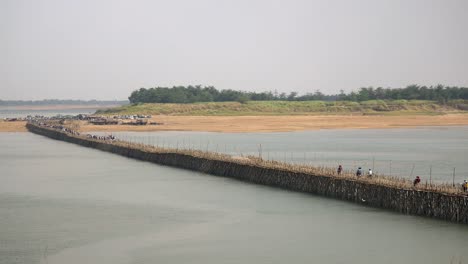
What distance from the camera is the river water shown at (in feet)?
89.0

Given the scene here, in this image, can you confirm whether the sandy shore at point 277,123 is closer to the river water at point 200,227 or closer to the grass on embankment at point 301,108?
the grass on embankment at point 301,108

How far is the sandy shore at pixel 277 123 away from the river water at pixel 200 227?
59.4 m

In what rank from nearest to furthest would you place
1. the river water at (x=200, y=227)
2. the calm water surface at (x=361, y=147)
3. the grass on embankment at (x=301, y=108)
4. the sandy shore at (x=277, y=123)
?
the river water at (x=200, y=227) < the calm water surface at (x=361, y=147) < the sandy shore at (x=277, y=123) < the grass on embankment at (x=301, y=108)

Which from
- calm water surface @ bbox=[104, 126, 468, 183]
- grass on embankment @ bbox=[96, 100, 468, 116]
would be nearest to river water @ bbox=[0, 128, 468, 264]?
calm water surface @ bbox=[104, 126, 468, 183]

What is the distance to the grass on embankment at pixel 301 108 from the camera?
149m

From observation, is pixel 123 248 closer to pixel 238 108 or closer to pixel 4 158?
pixel 4 158

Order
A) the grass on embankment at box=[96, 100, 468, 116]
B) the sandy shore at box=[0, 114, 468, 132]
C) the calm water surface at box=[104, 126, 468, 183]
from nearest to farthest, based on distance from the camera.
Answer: the calm water surface at box=[104, 126, 468, 183] < the sandy shore at box=[0, 114, 468, 132] < the grass on embankment at box=[96, 100, 468, 116]

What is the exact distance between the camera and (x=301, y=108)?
158250 mm

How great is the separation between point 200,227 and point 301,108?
128 metres

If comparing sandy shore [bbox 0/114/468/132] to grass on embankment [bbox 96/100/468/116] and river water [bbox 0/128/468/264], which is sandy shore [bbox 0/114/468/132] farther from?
river water [bbox 0/128/468/264]

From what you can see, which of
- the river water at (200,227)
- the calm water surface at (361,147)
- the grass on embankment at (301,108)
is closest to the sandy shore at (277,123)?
the calm water surface at (361,147)

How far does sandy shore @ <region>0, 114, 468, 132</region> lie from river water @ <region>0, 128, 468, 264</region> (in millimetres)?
59415

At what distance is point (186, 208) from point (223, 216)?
3122mm

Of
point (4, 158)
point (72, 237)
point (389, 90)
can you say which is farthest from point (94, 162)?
point (389, 90)
